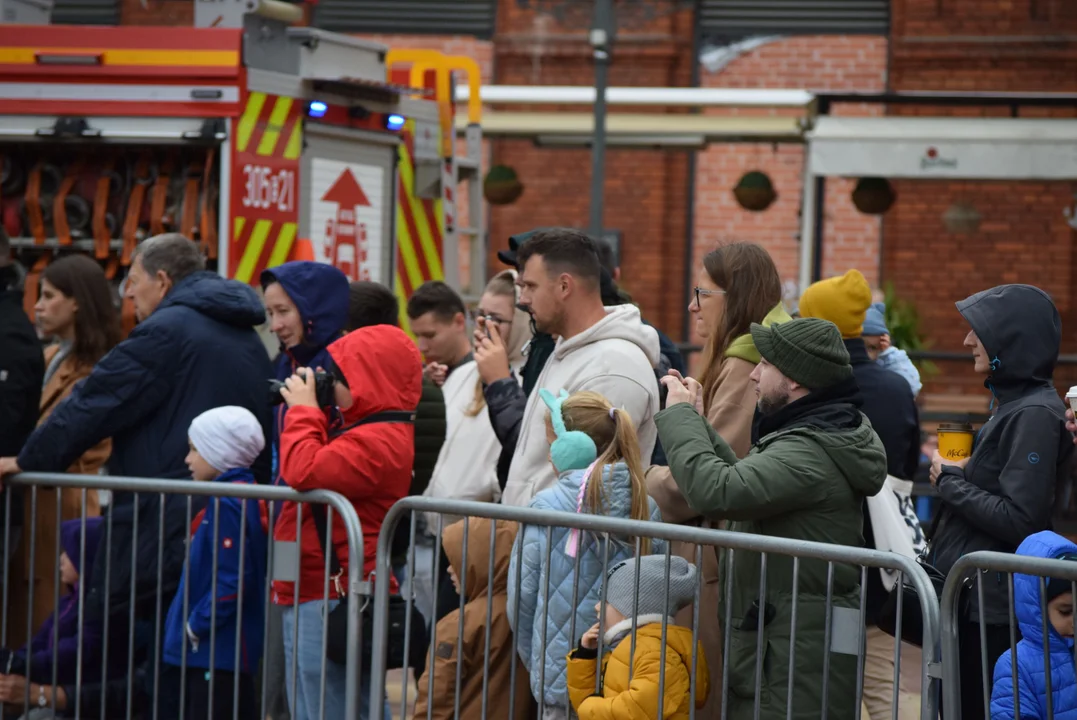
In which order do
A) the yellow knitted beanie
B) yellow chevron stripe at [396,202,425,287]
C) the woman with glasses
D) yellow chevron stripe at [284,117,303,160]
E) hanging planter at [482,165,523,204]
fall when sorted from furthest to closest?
hanging planter at [482,165,523,204], yellow chevron stripe at [396,202,425,287], yellow chevron stripe at [284,117,303,160], the yellow knitted beanie, the woman with glasses

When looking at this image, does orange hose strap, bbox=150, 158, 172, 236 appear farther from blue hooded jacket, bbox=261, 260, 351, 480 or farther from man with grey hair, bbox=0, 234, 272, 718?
blue hooded jacket, bbox=261, 260, 351, 480

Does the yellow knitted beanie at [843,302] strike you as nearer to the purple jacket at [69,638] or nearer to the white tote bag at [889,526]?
the white tote bag at [889,526]

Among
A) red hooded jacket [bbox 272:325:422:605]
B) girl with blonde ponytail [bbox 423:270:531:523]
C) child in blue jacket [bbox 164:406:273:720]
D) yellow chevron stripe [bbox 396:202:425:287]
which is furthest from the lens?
yellow chevron stripe [bbox 396:202:425:287]

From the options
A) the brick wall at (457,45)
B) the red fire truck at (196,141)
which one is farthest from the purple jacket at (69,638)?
the brick wall at (457,45)

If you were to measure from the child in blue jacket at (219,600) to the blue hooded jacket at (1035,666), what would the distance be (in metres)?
2.47

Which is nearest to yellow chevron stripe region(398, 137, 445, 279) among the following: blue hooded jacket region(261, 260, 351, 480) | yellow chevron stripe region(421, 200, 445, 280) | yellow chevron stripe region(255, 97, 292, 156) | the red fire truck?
yellow chevron stripe region(421, 200, 445, 280)

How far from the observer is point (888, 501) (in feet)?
16.3

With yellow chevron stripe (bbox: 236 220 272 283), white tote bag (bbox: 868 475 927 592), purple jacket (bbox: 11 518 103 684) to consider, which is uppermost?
yellow chevron stripe (bbox: 236 220 272 283)

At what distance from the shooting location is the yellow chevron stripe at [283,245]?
7828 mm

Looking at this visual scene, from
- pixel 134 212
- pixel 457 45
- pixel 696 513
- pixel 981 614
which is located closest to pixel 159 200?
pixel 134 212

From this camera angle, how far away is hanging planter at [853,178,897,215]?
12.6 m

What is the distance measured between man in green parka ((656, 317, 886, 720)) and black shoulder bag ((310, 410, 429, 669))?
43.4 inches

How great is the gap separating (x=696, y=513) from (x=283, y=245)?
156 inches

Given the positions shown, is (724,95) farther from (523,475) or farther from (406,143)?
(523,475)
